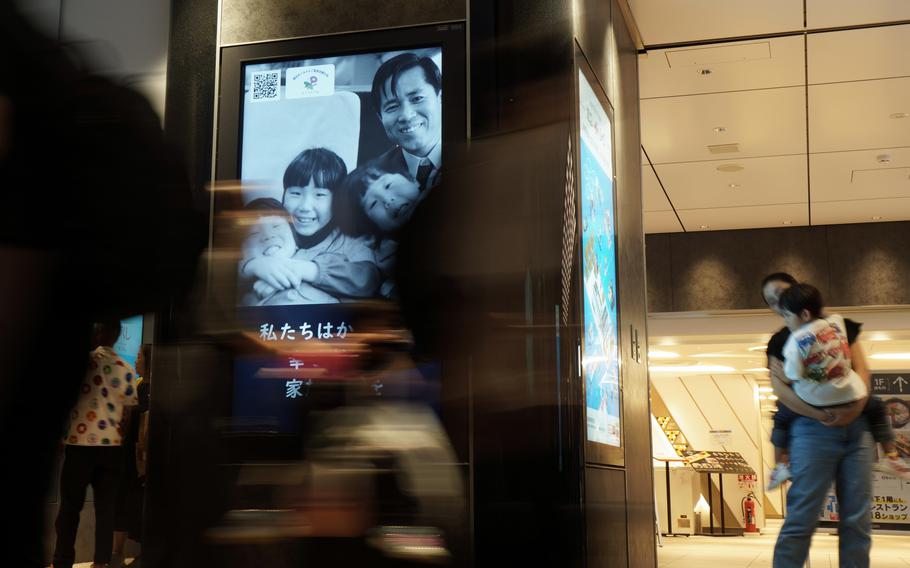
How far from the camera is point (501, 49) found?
349 centimetres

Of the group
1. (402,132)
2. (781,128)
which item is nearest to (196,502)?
(402,132)

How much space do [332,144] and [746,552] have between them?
5555mm

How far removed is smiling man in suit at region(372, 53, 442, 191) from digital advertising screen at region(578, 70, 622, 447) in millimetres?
661

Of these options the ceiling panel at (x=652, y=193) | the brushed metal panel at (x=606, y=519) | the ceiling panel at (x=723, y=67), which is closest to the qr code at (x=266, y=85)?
the brushed metal panel at (x=606, y=519)

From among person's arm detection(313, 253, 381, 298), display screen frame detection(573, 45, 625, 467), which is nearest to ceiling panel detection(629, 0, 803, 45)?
display screen frame detection(573, 45, 625, 467)

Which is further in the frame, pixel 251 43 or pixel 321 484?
pixel 251 43

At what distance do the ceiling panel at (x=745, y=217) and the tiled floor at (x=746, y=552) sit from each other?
3220 mm

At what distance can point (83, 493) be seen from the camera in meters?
4.29

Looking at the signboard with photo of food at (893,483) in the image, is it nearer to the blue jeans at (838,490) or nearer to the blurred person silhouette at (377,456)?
the blue jeans at (838,490)

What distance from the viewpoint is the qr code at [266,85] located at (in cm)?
351

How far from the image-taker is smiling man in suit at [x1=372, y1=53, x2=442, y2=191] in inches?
130

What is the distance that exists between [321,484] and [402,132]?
7.25 feet

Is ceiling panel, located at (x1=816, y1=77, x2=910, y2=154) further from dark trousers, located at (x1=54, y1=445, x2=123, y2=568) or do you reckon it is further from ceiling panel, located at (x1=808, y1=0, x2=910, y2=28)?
dark trousers, located at (x1=54, y1=445, x2=123, y2=568)

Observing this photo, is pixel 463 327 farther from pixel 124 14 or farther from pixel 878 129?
pixel 878 129
